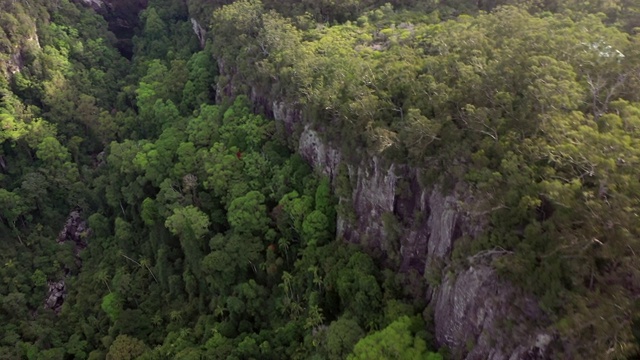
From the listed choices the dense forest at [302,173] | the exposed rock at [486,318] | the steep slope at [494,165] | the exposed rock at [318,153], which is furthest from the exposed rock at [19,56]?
the exposed rock at [486,318]

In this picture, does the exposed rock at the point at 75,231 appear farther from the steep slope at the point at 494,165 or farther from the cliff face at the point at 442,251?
the cliff face at the point at 442,251

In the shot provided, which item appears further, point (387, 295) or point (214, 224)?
point (214, 224)

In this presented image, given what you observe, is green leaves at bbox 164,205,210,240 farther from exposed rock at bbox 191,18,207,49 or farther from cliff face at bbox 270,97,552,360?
exposed rock at bbox 191,18,207,49

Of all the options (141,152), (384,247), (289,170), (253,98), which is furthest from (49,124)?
(384,247)

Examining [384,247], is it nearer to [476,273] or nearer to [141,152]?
[476,273]

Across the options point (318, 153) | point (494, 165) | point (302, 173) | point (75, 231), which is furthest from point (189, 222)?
point (494, 165)

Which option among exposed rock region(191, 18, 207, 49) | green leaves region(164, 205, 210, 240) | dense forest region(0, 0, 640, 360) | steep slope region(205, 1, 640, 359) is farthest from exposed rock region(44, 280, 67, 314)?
exposed rock region(191, 18, 207, 49)

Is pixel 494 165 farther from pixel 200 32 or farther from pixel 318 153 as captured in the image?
pixel 200 32
